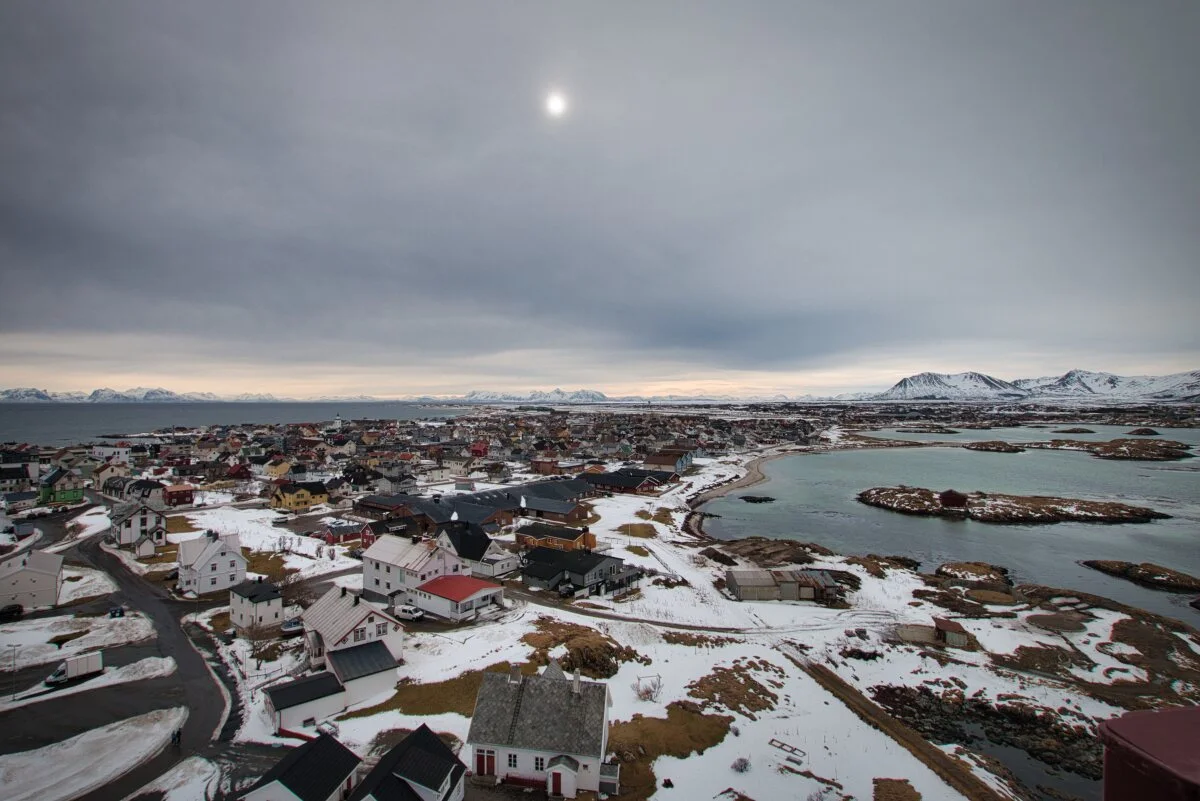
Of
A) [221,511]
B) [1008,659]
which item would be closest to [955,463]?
[1008,659]

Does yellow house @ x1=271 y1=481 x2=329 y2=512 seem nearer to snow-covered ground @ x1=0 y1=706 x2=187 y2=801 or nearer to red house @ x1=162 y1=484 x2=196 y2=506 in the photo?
red house @ x1=162 y1=484 x2=196 y2=506

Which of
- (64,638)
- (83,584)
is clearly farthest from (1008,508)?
(83,584)

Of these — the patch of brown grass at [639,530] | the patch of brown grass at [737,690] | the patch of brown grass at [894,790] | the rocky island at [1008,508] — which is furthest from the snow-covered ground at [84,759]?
the rocky island at [1008,508]

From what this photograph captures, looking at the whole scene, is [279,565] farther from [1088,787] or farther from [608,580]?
[1088,787]

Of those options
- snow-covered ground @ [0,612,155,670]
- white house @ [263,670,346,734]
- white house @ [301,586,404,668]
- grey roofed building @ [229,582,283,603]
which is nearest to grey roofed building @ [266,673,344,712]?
white house @ [263,670,346,734]

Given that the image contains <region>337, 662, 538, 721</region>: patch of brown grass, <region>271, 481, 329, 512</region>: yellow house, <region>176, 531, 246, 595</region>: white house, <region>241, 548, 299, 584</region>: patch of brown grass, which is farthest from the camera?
<region>271, 481, 329, 512</region>: yellow house

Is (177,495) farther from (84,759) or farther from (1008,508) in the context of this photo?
(1008,508)
